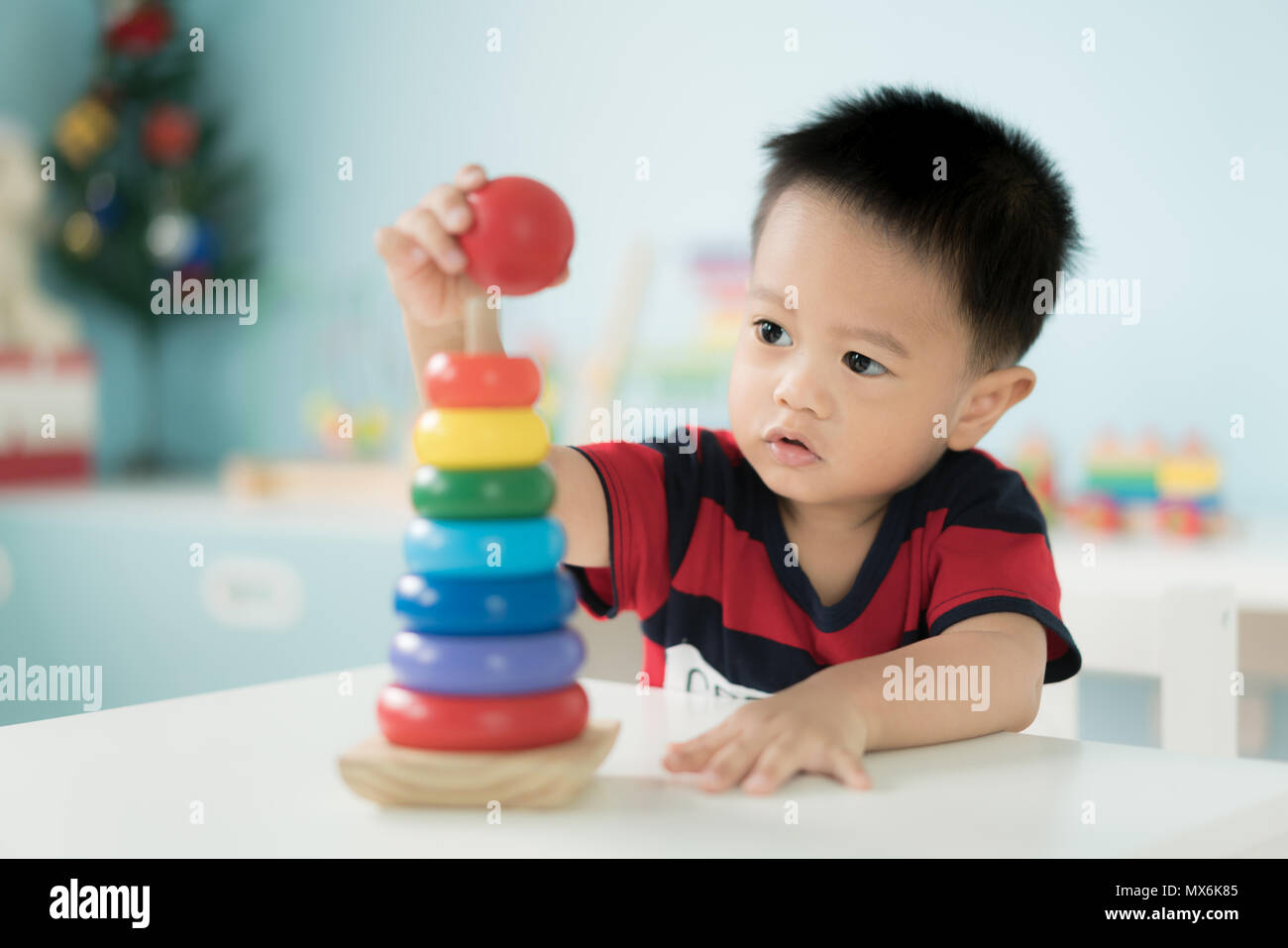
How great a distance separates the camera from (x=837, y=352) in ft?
2.58

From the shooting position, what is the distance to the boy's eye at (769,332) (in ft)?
2.67

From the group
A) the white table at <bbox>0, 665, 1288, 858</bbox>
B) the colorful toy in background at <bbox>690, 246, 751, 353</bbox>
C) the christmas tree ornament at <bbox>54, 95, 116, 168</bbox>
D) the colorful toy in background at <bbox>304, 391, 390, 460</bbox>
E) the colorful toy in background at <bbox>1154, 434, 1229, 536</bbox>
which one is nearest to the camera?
the white table at <bbox>0, 665, 1288, 858</bbox>

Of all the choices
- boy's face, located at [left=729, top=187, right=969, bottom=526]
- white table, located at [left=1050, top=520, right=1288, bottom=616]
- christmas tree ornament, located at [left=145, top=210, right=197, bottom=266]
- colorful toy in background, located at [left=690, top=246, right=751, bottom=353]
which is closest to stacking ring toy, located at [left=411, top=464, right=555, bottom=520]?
boy's face, located at [left=729, top=187, right=969, bottom=526]

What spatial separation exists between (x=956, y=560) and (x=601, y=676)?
38 cm

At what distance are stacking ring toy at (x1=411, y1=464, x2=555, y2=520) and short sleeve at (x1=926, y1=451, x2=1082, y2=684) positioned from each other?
324 millimetres

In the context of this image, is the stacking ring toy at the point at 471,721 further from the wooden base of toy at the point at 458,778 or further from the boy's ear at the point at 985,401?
the boy's ear at the point at 985,401

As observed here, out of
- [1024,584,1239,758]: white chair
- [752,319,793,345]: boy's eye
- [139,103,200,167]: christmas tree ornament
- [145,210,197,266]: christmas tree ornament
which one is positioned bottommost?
[1024,584,1239,758]: white chair

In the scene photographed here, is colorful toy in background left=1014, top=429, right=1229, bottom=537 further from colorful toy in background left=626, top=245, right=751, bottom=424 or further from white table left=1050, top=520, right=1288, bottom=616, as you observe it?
colorful toy in background left=626, top=245, right=751, bottom=424

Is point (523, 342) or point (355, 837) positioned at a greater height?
point (523, 342)

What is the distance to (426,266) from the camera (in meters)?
0.62

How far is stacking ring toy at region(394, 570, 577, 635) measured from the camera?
1.66ft

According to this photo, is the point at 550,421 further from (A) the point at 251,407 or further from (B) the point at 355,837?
(B) the point at 355,837
